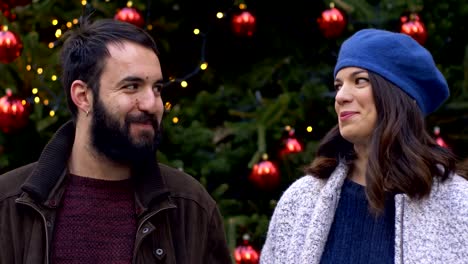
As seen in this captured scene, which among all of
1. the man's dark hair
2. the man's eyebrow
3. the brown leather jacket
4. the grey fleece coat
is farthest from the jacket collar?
the grey fleece coat

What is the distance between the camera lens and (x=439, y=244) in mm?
3461

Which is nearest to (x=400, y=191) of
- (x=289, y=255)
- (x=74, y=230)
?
(x=289, y=255)

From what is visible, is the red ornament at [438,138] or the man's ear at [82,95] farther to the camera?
the red ornament at [438,138]

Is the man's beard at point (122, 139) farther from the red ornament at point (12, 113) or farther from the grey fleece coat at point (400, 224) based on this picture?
the red ornament at point (12, 113)

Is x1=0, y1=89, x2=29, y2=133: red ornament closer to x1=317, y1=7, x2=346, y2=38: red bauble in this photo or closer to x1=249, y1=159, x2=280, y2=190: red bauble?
x1=249, y1=159, x2=280, y2=190: red bauble

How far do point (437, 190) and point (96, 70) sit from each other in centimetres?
134

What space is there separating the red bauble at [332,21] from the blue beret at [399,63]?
1.38 meters

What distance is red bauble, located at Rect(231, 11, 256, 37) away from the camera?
5.21m

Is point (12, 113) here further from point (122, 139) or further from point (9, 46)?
point (122, 139)

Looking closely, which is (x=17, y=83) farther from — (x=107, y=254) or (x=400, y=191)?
(x=400, y=191)

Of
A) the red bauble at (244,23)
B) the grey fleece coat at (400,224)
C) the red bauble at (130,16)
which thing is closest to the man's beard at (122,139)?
the grey fleece coat at (400,224)

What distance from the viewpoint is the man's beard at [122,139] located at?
3260 millimetres

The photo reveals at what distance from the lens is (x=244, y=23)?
5.21 metres

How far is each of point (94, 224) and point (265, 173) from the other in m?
1.81
